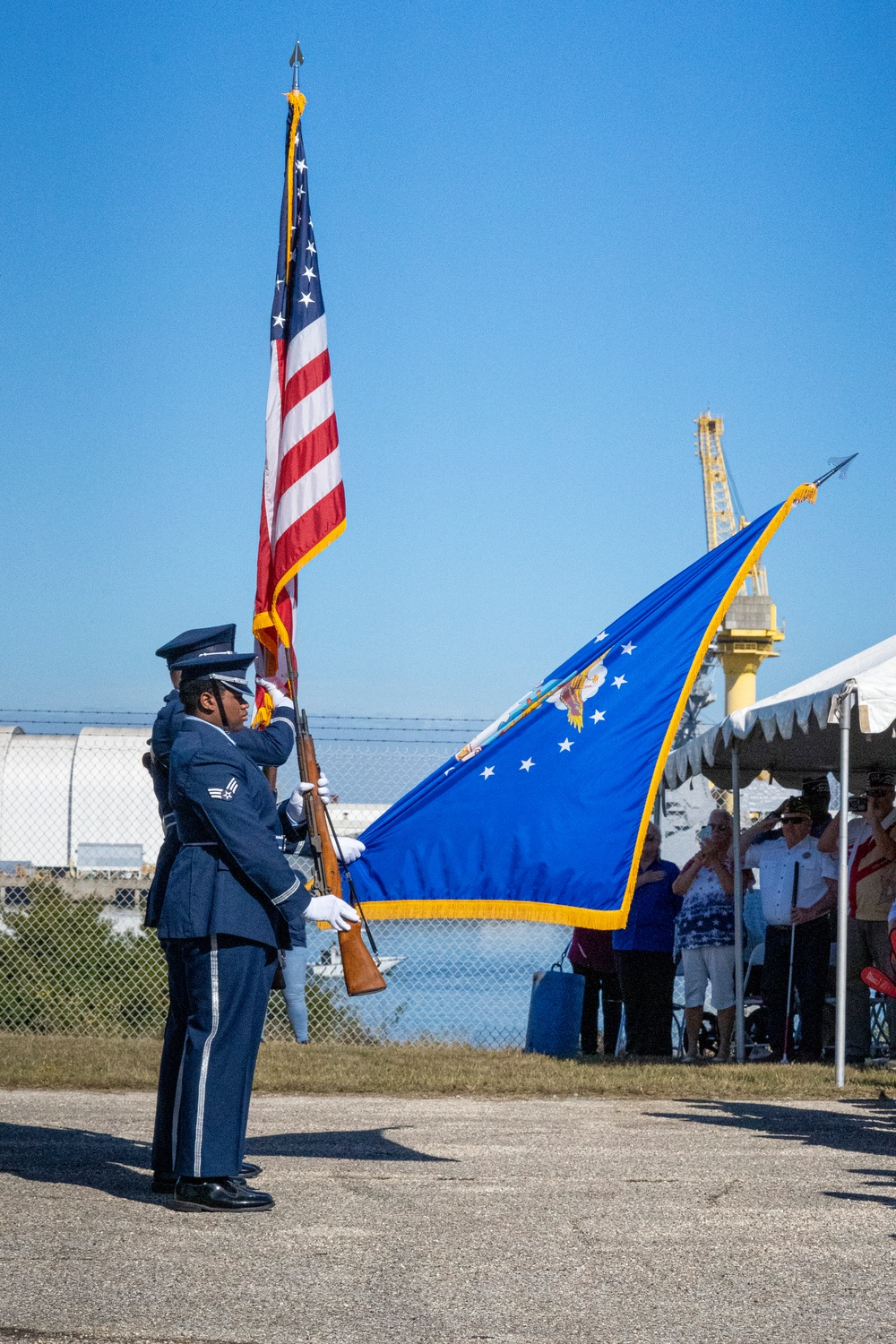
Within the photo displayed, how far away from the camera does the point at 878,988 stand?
6.77m

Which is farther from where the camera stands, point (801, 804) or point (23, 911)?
point (23, 911)

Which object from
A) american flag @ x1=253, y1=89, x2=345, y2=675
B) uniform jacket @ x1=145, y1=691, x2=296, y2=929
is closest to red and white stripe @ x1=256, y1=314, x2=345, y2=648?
american flag @ x1=253, y1=89, x2=345, y2=675

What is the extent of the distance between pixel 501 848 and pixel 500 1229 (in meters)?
2.87

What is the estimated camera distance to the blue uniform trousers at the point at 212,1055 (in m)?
5.07

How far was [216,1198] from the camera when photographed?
5.03 metres

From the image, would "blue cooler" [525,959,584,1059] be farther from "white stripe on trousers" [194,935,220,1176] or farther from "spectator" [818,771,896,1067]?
"white stripe on trousers" [194,935,220,1176]

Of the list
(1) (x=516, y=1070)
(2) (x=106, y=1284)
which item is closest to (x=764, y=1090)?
(1) (x=516, y=1070)

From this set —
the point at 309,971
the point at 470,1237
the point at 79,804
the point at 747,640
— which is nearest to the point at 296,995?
the point at 309,971

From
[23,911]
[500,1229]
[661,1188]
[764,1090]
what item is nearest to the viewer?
[500,1229]

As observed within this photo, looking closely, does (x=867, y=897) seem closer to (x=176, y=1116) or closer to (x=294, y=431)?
(x=294, y=431)

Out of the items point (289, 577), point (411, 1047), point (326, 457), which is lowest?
point (411, 1047)

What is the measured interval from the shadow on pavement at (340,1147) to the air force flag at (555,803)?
1.07 m

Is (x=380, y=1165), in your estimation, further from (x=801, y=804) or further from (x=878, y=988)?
(x=801, y=804)

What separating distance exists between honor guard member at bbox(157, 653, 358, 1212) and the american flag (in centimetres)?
224
